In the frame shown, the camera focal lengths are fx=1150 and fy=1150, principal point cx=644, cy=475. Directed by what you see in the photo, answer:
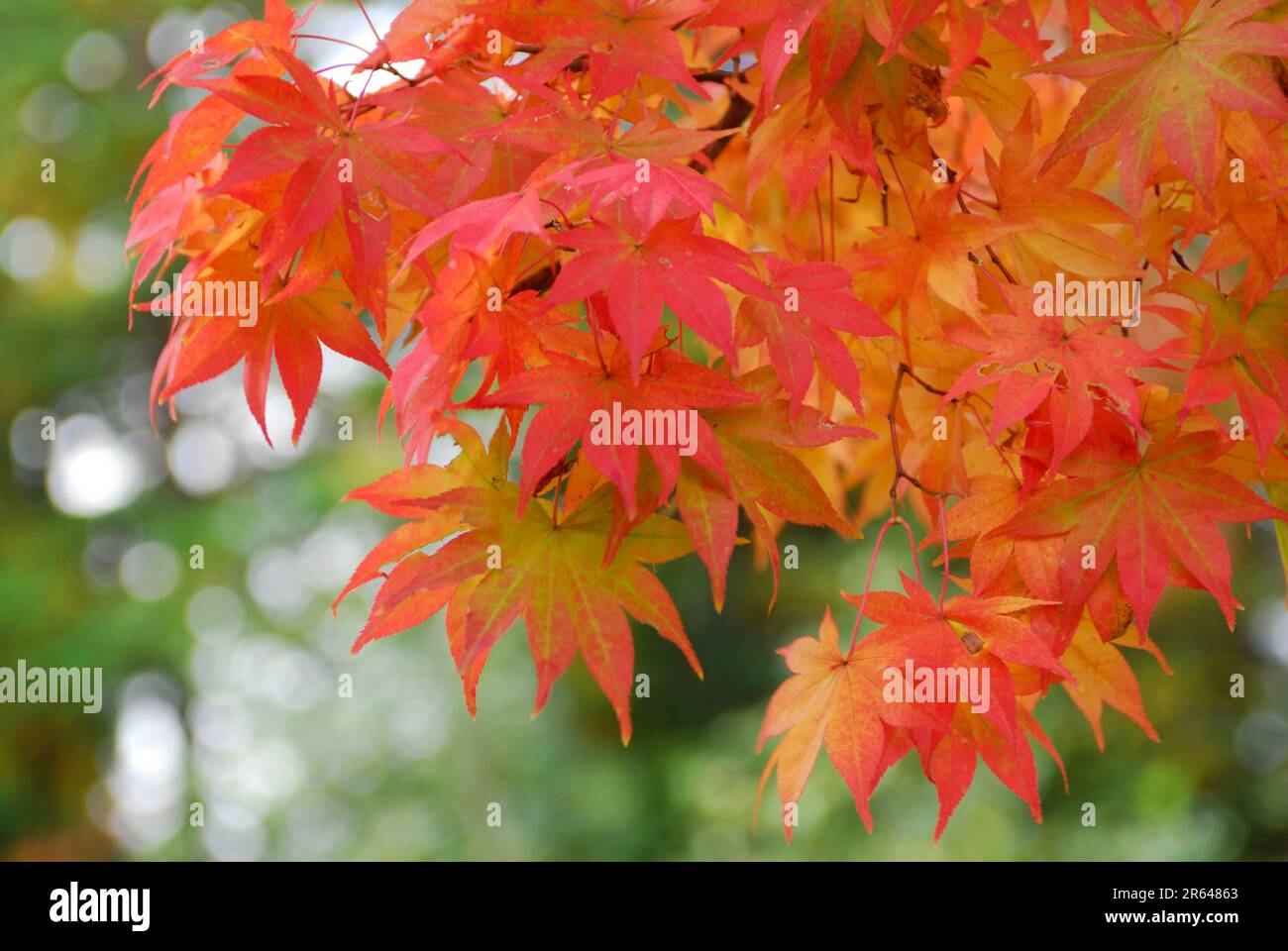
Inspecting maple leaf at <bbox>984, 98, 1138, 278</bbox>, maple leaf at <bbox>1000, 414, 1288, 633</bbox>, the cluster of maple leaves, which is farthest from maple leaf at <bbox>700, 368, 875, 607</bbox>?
maple leaf at <bbox>984, 98, 1138, 278</bbox>

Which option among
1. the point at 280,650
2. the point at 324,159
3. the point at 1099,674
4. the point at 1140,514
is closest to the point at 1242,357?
the point at 1140,514

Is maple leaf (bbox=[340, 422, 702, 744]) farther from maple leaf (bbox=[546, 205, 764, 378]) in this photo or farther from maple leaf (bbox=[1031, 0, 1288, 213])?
maple leaf (bbox=[1031, 0, 1288, 213])

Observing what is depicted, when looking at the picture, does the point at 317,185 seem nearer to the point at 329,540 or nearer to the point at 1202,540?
the point at 1202,540

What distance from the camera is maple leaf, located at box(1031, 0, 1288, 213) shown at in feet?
2.06

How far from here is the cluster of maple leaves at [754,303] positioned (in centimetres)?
61

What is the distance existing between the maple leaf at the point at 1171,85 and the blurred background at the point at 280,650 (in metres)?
2.36

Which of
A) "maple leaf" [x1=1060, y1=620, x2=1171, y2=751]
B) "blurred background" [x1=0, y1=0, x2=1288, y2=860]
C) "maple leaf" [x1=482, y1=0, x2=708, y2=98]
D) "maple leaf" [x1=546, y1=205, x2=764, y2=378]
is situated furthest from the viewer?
"blurred background" [x1=0, y1=0, x2=1288, y2=860]

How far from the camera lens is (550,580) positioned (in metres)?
0.64

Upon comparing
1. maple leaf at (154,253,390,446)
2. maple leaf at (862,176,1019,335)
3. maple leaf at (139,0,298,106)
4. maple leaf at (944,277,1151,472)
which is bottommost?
maple leaf at (944,277,1151,472)

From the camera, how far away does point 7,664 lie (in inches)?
131

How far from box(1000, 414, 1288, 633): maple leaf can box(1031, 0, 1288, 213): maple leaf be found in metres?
0.16

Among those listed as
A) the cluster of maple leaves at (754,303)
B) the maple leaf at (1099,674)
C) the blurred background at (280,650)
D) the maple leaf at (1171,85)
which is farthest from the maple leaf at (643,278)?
the blurred background at (280,650)

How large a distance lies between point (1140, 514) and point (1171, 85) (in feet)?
0.80

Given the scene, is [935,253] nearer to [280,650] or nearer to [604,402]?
[604,402]
